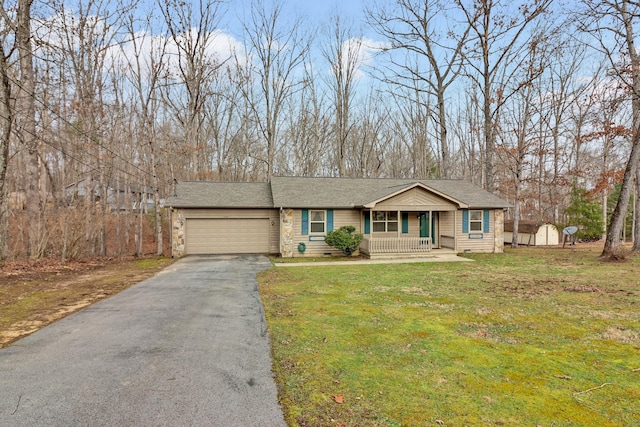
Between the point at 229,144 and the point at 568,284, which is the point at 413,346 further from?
the point at 229,144

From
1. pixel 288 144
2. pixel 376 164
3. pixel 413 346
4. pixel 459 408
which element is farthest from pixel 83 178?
pixel 376 164

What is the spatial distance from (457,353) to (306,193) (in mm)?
13285

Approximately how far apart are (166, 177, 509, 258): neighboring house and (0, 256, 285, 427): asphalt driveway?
917cm

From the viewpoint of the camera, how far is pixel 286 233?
1636 centimetres

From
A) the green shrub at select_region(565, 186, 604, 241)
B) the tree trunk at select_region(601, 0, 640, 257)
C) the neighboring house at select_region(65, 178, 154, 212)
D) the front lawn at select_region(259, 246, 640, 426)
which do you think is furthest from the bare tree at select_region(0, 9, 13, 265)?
the green shrub at select_region(565, 186, 604, 241)

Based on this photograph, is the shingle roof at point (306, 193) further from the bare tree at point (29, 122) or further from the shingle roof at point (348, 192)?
the bare tree at point (29, 122)

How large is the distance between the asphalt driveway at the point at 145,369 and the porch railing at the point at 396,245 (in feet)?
31.0

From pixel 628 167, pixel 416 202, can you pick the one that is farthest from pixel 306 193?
pixel 628 167

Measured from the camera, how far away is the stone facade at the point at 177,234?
630 inches

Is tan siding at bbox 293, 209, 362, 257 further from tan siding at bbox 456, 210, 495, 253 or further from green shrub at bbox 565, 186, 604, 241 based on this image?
green shrub at bbox 565, 186, 604, 241

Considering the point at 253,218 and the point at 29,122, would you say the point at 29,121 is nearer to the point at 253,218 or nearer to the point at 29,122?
the point at 29,122

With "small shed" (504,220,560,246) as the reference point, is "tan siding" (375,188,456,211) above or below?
above

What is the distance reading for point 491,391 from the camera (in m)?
3.72

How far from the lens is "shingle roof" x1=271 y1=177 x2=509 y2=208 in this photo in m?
16.5
